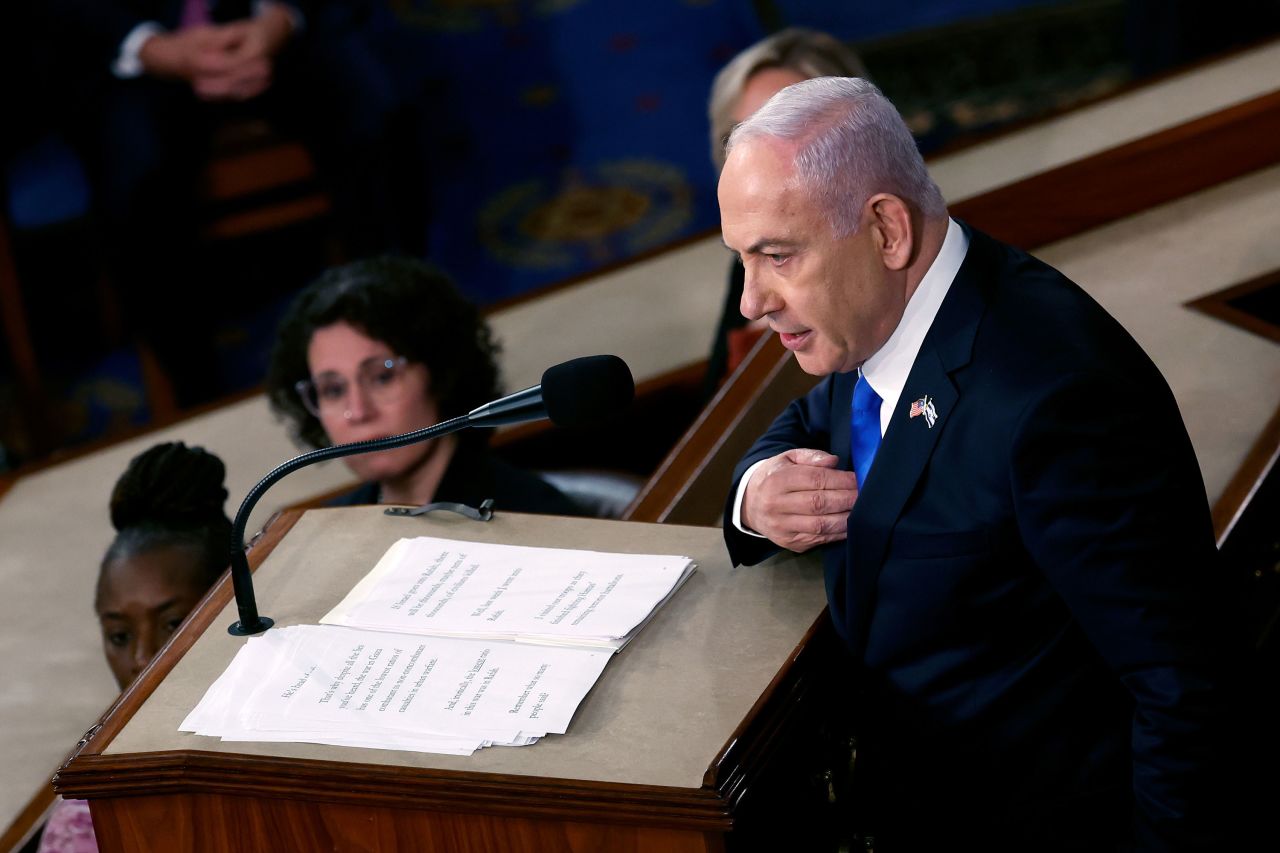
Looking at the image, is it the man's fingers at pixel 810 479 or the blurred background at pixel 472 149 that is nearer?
the man's fingers at pixel 810 479

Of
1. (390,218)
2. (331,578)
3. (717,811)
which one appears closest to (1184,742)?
(717,811)

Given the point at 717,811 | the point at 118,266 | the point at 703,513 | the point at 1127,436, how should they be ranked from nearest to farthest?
the point at 717,811 → the point at 1127,436 → the point at 703,513 → the point at 118,266

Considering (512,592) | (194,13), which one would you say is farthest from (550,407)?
(194,13)

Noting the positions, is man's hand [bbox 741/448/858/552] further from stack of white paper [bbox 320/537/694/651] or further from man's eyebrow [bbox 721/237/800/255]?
man's eyebrow [bbox 721/237/800/255]

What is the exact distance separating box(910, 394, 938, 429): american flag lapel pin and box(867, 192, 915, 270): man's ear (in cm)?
14

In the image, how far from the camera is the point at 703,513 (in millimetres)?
2629

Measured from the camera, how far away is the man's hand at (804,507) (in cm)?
187

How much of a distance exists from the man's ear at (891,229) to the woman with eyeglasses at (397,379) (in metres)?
1.27

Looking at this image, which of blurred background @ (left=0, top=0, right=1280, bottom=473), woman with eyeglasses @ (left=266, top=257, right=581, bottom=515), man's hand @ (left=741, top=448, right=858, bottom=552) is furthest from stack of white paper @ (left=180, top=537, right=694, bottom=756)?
blurred background @ (left=0, top=0, right=1280, bottom=473)

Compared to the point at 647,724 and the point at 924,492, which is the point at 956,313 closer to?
the point at 924,492

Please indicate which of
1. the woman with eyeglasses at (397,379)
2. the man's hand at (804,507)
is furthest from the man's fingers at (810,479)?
the woman with eyeglasses at (397,379)

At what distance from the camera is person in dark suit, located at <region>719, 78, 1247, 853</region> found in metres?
1.60

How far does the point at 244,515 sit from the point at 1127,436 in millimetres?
930

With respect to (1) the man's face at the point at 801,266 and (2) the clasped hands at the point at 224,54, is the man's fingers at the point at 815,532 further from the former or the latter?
(2) the clasped hands at the point at 224,54
